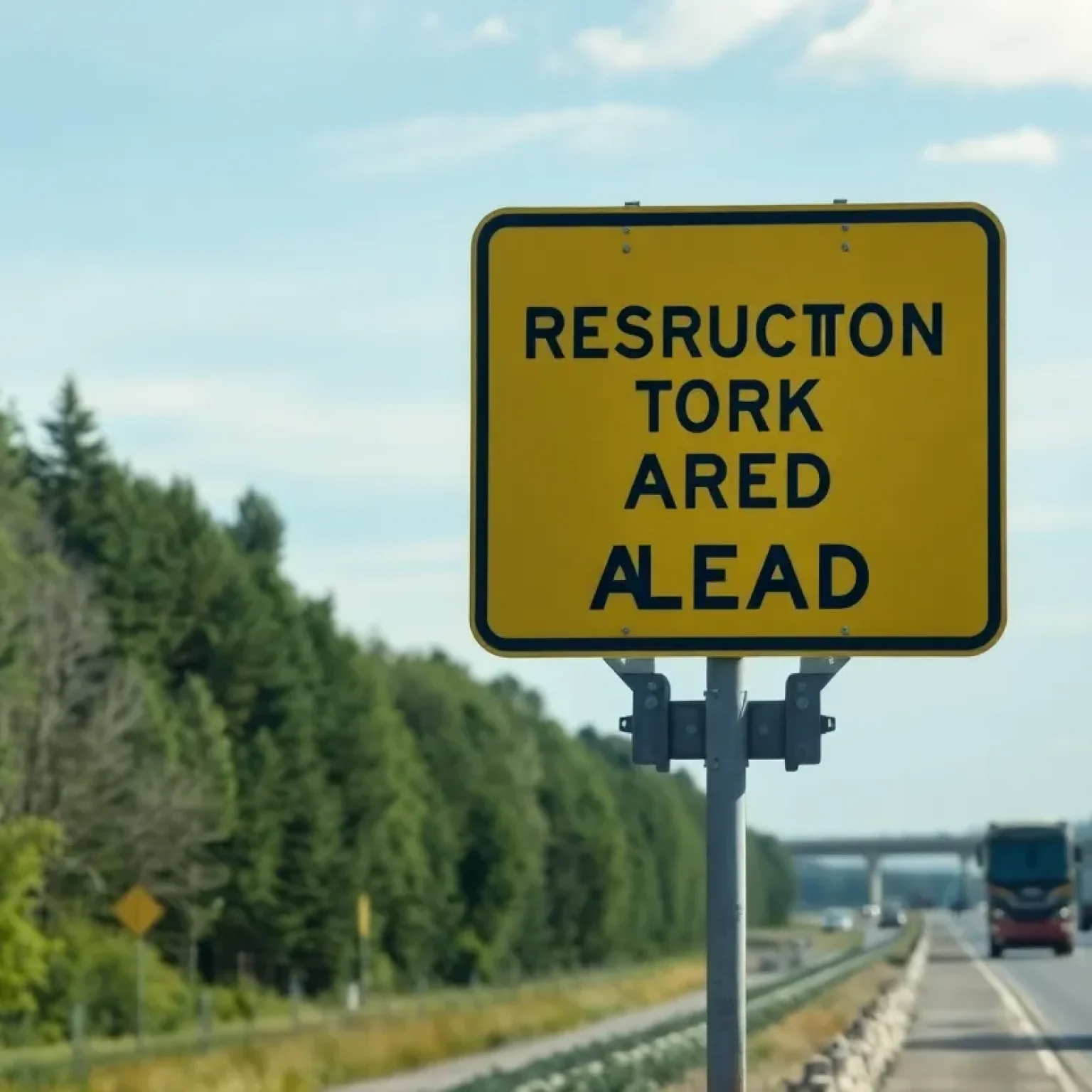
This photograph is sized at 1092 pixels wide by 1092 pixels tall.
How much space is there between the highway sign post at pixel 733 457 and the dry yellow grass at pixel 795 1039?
37.8ft

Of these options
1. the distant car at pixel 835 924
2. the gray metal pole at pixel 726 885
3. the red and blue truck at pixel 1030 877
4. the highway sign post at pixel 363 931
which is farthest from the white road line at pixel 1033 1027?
the distant car at pixel 835 924

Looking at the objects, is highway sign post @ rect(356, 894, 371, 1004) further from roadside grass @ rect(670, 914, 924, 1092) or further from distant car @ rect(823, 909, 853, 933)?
distant car @ rect(823, 909, 853, 933)

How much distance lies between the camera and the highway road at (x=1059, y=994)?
112ft

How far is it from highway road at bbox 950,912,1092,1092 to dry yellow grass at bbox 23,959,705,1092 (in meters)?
10.7

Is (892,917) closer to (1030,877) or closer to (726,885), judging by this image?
(1030,877)

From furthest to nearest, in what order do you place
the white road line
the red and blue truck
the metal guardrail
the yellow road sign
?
the red and blue truck < the yellow road sign < the white road line < the metal guardrail

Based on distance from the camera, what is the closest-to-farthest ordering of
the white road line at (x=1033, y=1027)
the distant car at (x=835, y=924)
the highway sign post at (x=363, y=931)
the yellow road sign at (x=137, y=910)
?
1. the white road line at (x=1033, y=1027)
2. the yellow road sign at (x=137, y=910)
3. the highway sign post at (x=363, y=931)
4. the distant car at (x=835, y=924)

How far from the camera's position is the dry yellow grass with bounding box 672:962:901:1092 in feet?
70.9

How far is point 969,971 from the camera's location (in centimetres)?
7044

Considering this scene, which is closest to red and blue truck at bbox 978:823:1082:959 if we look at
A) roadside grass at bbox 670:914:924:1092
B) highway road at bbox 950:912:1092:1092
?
highway road at bbox 950:912:1092:1092

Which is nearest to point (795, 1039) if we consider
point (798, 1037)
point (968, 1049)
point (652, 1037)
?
point (798, 1037)

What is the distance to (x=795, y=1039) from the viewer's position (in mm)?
31656

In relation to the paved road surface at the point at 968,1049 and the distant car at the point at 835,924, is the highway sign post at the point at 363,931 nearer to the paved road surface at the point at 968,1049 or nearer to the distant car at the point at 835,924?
the paved road surface at the point at 968,1049

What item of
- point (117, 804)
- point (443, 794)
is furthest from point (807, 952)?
point (117, 804)
